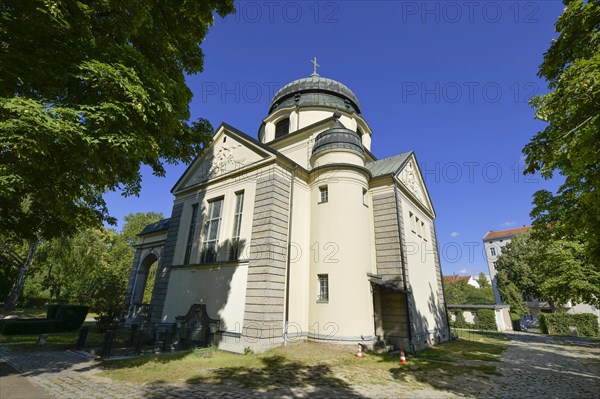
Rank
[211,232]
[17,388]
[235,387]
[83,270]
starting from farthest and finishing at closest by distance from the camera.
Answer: [83,270], [211,232], [235,387], [17,388]

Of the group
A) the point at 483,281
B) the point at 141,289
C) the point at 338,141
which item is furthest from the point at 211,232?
the point at 483,281

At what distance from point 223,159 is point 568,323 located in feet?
122

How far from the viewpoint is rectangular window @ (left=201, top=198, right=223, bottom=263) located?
1488 cm

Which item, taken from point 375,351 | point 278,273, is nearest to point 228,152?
point 278,273

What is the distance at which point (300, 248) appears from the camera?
1398 cm

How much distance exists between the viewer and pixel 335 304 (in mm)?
12633

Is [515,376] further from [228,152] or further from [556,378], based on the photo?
[228,152]

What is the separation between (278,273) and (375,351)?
5.45 meters

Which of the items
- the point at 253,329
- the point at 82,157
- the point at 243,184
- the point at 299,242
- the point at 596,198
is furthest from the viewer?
the point at 243,184

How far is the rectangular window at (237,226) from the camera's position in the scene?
13.7 m

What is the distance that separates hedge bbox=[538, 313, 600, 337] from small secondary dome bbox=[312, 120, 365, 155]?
31.0 meters

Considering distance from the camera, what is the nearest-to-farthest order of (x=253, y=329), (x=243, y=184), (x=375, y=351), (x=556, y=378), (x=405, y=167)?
(x=556, y=378) < (x=253, y=329) < (x=375, y=351) < (x=243, y=184) < (x=405, y=167)

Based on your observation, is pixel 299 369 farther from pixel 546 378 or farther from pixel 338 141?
pixel 338 141

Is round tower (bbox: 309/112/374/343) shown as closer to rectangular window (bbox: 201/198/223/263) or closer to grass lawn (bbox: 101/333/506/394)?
grass lawn (bbox: 101/333/506/394)
